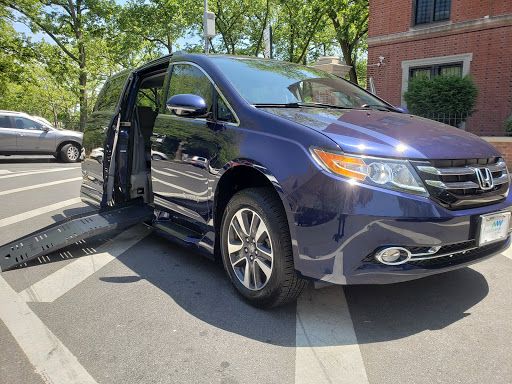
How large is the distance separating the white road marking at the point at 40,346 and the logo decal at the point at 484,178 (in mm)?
2567

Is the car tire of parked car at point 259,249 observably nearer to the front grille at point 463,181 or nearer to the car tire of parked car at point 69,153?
the front grille at point 463,181

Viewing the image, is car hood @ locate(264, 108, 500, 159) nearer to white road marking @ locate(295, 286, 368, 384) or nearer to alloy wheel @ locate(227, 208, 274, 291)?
alloy wheel @ locate(227, 208, 274, 291)

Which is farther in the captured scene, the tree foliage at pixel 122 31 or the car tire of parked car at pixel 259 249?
the tree foliage at pixel 122 31

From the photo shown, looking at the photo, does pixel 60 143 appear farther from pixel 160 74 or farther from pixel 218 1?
pixel 218 1

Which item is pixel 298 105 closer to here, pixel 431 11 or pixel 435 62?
pixel 435 62

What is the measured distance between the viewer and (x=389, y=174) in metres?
2.68

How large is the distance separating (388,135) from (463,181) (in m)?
0.54

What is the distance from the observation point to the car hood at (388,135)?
9.05 ft

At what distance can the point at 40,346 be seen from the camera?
2.73m

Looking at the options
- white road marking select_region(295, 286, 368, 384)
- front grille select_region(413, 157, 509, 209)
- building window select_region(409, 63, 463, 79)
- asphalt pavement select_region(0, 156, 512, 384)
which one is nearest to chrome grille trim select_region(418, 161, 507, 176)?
front grille select_region(413, 157, 509, 209)

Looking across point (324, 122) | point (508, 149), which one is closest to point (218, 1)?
point (508, 149)

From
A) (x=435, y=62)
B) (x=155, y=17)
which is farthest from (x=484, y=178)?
(x=155, y=17)

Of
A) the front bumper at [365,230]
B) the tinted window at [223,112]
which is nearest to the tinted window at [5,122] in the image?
the tinted window at [223,112]

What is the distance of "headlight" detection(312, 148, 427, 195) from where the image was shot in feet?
8.72
